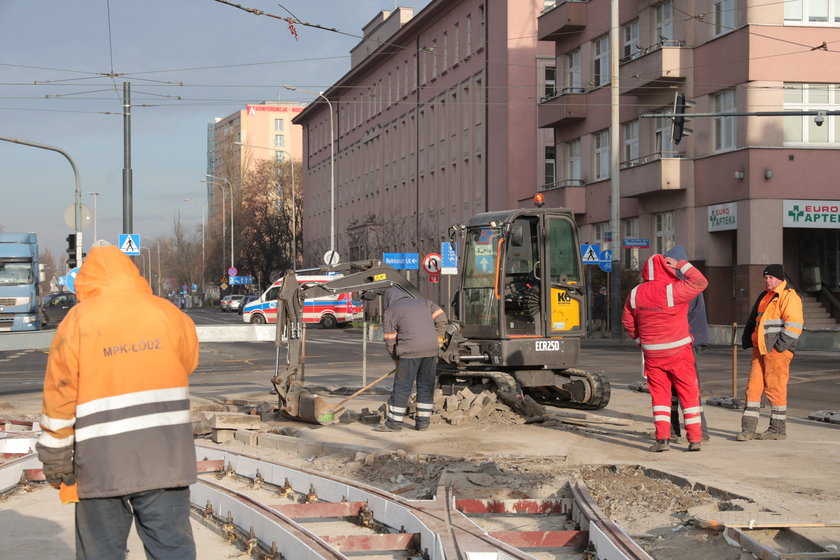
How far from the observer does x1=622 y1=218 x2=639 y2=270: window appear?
40.5 m

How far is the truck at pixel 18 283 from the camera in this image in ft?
138

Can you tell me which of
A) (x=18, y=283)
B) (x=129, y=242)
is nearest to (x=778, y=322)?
(x=129, y=242)

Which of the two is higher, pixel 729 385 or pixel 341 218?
pixel 341 218

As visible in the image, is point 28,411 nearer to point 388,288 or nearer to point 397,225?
point 388,288

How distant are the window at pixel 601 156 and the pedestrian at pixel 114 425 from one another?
3882cm

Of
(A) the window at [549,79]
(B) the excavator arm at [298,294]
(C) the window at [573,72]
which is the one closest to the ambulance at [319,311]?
(A) the window at [549,79]

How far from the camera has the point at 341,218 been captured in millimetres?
82625

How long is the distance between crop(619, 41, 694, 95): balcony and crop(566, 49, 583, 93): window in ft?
19.3

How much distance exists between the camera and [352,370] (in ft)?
82.1

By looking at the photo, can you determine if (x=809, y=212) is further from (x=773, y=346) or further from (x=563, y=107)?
(x=773, y=346)

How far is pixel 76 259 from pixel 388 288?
1525 cm

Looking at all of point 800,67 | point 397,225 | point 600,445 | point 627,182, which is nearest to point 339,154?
point 397,225

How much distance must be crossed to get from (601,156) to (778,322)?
1272 inches

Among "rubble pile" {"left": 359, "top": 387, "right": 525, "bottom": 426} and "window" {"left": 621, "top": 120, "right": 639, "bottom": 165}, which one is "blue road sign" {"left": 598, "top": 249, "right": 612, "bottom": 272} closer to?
"window" {"left": 621, "top": 120, "right": 639, "bottom": 165}
